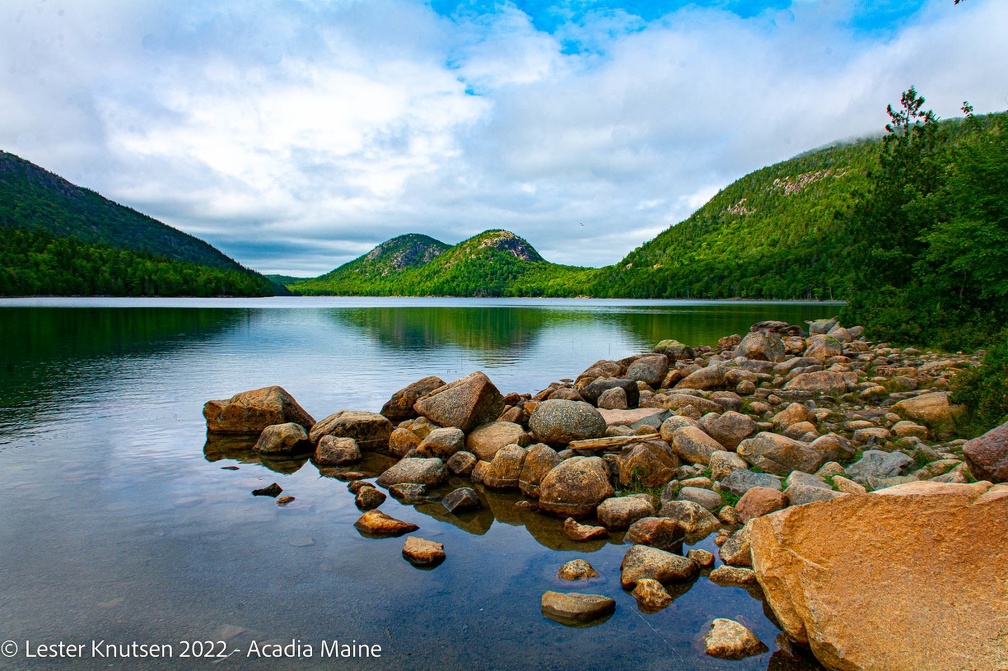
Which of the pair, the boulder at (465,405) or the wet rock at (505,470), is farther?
the boulder at (465,405)

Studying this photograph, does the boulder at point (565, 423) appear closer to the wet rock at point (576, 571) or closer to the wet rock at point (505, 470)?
the wet rock at point (505, 470)

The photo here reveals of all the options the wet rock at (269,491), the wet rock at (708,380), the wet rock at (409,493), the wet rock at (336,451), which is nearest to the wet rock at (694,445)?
the wet rock at (409,493)

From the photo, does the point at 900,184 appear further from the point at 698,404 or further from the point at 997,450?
the point at 997,450

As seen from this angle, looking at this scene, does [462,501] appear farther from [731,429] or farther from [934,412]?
[934,412]

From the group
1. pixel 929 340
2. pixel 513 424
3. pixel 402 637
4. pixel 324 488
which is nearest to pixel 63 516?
pixel 324 488

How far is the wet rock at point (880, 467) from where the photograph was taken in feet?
34.9

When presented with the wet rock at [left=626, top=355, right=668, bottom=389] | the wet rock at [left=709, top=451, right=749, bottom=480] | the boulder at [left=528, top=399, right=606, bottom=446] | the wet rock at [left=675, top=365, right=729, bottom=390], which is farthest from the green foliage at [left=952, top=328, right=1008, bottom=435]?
the wet rock at [left=626, top=355, right=668, bottom=389]

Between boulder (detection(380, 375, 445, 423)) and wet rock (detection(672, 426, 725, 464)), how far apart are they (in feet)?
25.1

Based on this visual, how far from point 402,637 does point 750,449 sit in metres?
8.44

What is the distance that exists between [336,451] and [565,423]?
19.1ft

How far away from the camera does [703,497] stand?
35.1 feet

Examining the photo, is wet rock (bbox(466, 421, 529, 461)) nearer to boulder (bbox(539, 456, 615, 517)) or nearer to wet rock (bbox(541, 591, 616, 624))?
boulder (bbox(539, 456, 615, 517))

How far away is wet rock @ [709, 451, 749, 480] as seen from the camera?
1161 centimetres

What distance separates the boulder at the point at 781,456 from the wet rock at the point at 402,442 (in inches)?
318
